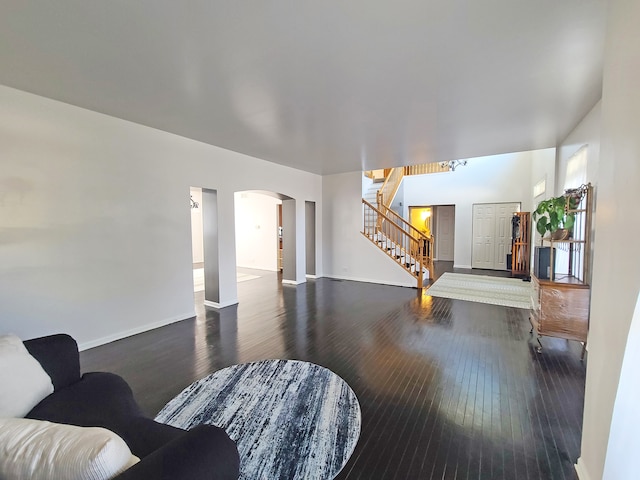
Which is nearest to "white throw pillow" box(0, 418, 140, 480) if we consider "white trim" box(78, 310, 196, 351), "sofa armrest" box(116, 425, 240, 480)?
"sofa armrest" box(116, 425, 240, 480)

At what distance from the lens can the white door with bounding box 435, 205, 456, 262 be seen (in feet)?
37.4

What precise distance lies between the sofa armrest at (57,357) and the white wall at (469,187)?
1012 cm

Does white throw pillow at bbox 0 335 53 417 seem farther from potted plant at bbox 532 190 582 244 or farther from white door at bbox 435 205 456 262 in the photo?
white door at bbox 435 205 456 262

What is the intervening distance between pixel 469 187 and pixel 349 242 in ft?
15.7

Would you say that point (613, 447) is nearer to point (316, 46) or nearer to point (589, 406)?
point (589, 406)

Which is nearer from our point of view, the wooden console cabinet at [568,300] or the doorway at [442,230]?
the wooden console cabinet at [568,300]

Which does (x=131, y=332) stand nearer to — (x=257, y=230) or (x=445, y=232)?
(x=257, y=230)

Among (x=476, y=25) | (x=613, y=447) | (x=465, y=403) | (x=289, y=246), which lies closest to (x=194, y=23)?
(x=476, y=25)

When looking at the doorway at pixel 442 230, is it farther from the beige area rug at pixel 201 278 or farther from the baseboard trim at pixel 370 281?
the beige area rug at pixel 201 278

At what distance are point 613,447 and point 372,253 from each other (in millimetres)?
6200

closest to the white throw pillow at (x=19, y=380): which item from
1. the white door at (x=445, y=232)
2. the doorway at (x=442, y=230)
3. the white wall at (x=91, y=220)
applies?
the white wall at (x=91, y=220)

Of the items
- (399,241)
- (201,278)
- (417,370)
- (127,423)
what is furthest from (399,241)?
(127,423)

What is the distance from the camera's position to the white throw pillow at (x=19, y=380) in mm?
1469

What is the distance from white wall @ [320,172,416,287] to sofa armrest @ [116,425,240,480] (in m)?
6.47
